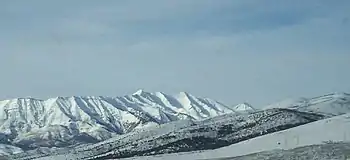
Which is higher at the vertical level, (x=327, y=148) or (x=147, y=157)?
(x=147, y=157)

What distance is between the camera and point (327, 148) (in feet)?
527

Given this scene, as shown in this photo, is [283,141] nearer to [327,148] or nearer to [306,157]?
[327,148]

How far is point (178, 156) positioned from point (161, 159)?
851cm

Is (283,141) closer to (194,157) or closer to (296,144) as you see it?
(296,144)

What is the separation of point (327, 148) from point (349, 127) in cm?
4089

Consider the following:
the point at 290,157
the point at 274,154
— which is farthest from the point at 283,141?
the point at 290,157

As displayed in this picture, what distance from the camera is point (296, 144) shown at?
615 feet

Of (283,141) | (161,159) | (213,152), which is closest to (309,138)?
(283,141)

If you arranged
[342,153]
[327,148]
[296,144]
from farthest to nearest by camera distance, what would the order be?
[296,144], [327,148], [342,153]

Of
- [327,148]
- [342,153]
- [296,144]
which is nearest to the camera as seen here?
[342,153]

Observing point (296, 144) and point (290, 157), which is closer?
point (290, 157)

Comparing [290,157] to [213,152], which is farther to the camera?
[213,152]

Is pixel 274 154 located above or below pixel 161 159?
below

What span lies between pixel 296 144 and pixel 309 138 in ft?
29.6
